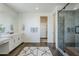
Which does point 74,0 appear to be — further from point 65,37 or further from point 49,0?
point 65,37

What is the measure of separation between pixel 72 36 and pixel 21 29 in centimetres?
411

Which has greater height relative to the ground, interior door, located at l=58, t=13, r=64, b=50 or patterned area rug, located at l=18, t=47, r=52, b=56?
interior door, located at l=58, t=13, r=64, b=50

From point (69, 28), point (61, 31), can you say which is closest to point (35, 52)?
point (61, 31)

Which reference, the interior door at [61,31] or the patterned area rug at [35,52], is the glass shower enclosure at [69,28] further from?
the patterned area rug at [35,52]

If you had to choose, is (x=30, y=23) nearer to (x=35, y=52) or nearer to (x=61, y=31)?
(x=61, y=31)

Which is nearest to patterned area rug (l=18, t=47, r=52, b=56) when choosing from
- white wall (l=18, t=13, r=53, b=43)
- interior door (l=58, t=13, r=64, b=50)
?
interior door (l=58, t=13, r=64, b=50)

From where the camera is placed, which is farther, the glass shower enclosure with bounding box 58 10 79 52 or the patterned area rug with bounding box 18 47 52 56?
the glass shower enclosure with bounding box 58 10 79 52

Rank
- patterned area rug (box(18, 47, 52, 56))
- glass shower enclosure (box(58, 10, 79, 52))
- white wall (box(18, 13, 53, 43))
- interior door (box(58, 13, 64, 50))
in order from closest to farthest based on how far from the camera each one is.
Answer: patterned area rug (box(18, 47, 52, 56))
glass shower enclosure (box(58, 10, 79, 52))
interior door (box(58, 13, 64, 50))
white wall (box(18, 13, 53, 43))

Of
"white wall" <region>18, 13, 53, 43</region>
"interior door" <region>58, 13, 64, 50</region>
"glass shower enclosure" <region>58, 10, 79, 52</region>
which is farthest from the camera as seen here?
"white wall" <region>18, 13, 53, 43</region>

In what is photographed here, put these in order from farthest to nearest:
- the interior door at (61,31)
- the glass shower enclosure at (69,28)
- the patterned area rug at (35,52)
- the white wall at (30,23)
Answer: the white wall at (30,23), the interior door at (61,31), the glass shower enclosure at (69,28), the patterned area rug at (35,52)

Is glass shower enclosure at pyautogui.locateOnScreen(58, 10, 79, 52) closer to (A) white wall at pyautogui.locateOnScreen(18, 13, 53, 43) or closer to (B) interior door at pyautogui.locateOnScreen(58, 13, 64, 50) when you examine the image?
(B) interior door at pyautogui.locateOnScreen(58, 13, 64, 50)

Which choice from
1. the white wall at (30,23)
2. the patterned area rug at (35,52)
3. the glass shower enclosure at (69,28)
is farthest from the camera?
the white wall at (30,23)

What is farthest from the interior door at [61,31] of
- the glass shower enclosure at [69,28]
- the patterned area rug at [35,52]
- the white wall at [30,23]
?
the white wall at [30,23]

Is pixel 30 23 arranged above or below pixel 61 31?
above
